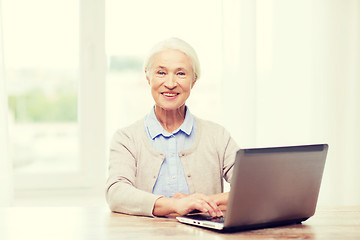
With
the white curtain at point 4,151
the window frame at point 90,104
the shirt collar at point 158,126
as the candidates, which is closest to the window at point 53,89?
the window frame at point 90,104

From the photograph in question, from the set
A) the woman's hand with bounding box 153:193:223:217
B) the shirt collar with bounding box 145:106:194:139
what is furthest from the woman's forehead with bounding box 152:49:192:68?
the woman's hand with bounding box 153:193:223:217

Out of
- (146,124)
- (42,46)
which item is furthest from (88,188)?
(146,124)

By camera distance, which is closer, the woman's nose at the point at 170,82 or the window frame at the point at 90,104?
the woman's nose at the point at 170,82

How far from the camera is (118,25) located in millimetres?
3049

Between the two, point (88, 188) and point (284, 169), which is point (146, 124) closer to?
point (284, 169)

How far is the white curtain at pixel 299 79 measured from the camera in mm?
2896

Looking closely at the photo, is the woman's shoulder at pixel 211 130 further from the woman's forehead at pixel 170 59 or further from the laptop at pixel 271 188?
the laptop at pixel 271 188

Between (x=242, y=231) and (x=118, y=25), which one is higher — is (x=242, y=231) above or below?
below

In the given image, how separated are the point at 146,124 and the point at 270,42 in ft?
3.94

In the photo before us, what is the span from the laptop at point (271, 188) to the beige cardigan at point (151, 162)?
33 centimetres

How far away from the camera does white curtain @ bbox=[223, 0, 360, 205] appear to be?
2.90 meters

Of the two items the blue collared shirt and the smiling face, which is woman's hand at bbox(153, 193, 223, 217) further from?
the smiling face

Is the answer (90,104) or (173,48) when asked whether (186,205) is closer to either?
(173,48)

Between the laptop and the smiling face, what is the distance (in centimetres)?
55
